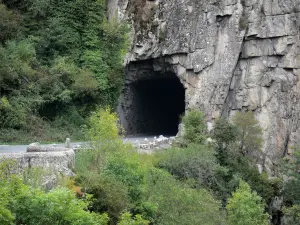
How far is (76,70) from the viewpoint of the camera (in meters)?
40.1

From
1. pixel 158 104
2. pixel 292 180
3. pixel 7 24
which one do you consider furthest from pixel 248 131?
pixel 7 24

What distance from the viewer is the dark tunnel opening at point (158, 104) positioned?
161ft

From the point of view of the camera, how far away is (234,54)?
41344 mm

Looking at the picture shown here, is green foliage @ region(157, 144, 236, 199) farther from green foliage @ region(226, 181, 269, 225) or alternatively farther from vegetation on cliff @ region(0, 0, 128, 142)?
vegetation on cliff @ region(0, 0, 128, 142)

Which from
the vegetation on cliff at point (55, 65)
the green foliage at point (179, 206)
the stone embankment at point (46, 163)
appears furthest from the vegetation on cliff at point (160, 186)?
the vegetation on cliff at point (55, 65)

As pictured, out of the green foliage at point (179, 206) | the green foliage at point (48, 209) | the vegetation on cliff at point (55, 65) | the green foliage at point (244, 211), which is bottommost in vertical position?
the green foliage at point (244, 211)

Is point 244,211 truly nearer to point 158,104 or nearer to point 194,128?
point 194,128

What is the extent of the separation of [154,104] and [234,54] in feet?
46.9

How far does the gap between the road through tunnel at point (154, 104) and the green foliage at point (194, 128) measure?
824 cm

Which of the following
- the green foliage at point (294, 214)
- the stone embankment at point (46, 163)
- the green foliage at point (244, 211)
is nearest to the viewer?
the stone embankment at point (46, 163)

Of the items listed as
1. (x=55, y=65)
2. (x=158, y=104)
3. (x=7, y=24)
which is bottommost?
(x=158, y=104)

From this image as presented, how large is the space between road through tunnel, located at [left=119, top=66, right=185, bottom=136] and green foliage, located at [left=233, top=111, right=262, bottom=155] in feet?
27.4

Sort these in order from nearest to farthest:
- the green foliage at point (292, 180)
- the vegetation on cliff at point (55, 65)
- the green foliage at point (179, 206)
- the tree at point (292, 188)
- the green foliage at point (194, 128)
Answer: the green foliage at point (179, 206)
the tree at point (292, 188)
the green foliage at point (292, 180)
the vegetation on cliff at point (55, 65)
the green foliage at point (194, 128)

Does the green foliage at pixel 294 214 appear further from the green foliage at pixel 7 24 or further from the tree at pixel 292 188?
the green foliage at pixel 7 24
